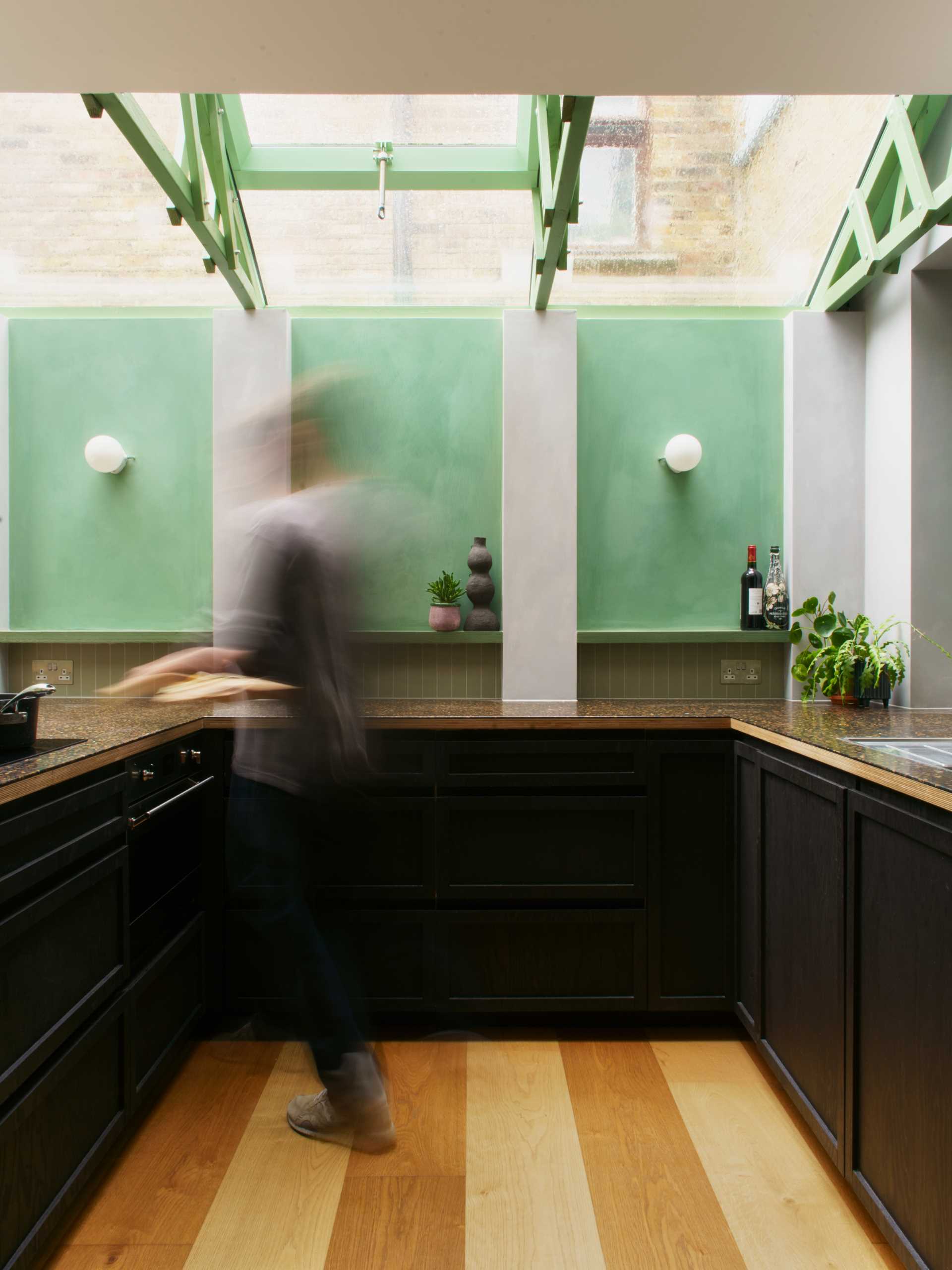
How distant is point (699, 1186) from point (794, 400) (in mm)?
2705

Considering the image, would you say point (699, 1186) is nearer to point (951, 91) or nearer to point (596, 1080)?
point (596, 1080)

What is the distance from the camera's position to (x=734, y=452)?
344 centimetres

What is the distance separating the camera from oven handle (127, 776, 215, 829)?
2021 millimetres

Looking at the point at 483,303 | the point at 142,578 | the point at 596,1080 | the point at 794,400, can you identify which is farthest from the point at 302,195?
the point at 596,1080

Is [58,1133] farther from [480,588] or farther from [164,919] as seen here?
[480,588]

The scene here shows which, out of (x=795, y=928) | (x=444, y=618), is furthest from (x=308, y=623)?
(x=444, y=618)

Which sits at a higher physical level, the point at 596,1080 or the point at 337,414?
the point at 337,414

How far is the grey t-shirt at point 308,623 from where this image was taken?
70.7 inches

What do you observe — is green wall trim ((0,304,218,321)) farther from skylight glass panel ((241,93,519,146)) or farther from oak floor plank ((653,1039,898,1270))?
oak floor plank ((653,1039,898,1270))

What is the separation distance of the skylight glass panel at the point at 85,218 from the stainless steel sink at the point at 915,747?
8.80 feet

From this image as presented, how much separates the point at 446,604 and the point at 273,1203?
2042 millimetres

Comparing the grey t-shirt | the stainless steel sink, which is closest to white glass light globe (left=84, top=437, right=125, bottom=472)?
the grey t-shirt

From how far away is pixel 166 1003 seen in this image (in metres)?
2.23

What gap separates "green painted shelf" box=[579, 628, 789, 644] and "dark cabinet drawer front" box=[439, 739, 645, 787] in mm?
805
